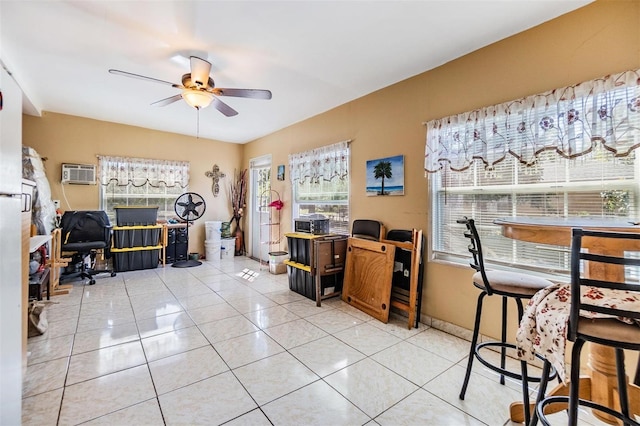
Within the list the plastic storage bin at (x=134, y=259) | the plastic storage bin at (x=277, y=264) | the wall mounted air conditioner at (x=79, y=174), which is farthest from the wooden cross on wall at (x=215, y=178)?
the plastic storage bin at (x=277, y=264)

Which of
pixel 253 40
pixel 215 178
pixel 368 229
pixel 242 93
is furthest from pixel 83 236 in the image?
pixel 368 229

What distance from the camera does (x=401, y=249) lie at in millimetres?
2920

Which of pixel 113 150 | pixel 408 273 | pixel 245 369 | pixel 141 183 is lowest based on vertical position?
pixel 245 369

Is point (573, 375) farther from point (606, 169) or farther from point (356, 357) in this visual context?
point (606, 169)

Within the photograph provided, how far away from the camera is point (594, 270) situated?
1240mm

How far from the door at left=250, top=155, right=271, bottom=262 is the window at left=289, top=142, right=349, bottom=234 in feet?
3.54

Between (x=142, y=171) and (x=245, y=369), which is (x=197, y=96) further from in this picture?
(x=142, y=171)

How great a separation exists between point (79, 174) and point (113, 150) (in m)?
0.64

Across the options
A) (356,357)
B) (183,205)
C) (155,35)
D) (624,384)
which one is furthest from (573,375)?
(183,205)

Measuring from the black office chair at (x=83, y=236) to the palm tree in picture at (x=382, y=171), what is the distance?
3.96 m

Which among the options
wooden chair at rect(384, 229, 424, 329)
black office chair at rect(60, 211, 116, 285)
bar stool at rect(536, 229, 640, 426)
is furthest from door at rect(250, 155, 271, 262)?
bar stool at rect(536, 229, 640, 426)

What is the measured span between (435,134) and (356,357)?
2099 millimetres

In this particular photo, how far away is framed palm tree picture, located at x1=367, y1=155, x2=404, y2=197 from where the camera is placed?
3043mm

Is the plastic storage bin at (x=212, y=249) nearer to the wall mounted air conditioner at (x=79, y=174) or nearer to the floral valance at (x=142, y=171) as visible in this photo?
the floral valance at (x=142, y=171)
